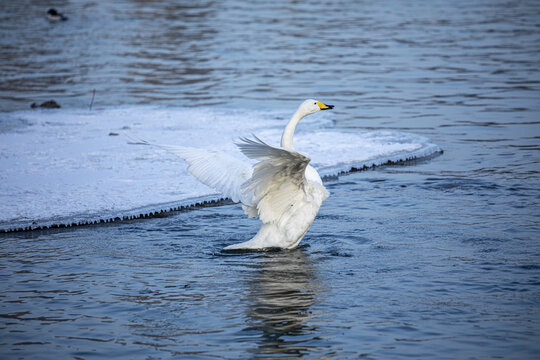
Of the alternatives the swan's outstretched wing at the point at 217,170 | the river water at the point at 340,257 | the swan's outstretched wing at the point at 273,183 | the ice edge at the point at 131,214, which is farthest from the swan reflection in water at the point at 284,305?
the ice edge at the point at 131,214

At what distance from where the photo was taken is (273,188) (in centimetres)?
736

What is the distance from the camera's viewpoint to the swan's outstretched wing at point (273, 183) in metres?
6.49

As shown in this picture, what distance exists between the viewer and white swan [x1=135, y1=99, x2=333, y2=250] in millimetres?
7137

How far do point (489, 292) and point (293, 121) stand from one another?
2.55m

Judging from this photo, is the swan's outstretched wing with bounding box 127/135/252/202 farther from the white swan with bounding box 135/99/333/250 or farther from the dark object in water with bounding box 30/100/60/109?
the dark object in water with bounding box 30/100/60/109

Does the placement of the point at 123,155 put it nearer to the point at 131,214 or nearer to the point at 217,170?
the point at 131,214

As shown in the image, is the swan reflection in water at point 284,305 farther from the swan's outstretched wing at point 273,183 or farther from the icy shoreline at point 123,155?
the icy shoreline at point 123,155

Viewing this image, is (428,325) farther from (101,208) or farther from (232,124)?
(232,124)

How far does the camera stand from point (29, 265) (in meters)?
7.06

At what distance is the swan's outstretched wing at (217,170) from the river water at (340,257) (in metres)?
0.54

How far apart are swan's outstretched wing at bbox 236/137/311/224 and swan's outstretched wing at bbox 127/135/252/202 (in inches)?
10.4

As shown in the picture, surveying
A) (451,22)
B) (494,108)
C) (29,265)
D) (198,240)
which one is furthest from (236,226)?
(451,22)

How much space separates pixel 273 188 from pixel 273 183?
11 cm

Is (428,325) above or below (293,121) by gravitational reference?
below
